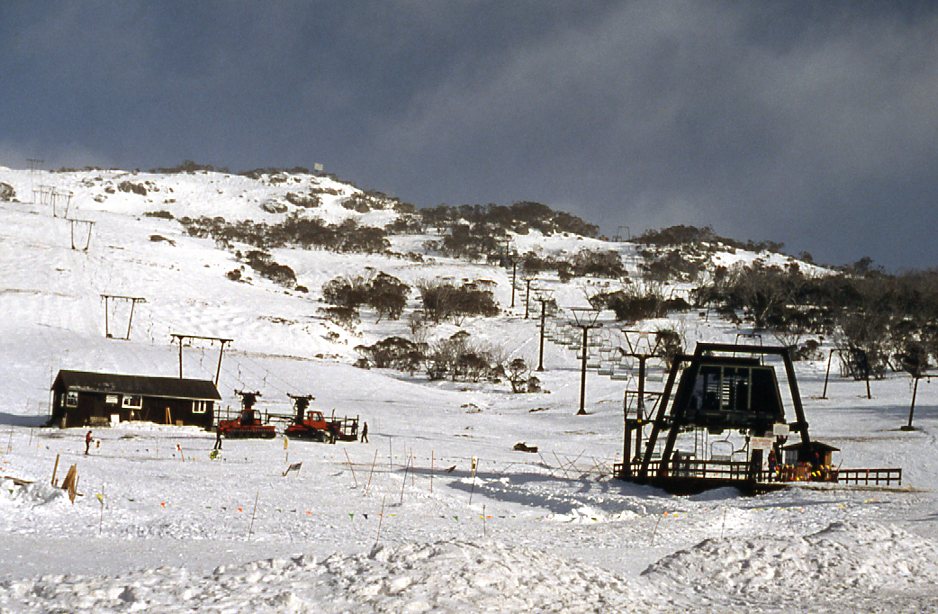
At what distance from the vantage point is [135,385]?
142 feet

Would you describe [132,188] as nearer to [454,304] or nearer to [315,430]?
[454,304]

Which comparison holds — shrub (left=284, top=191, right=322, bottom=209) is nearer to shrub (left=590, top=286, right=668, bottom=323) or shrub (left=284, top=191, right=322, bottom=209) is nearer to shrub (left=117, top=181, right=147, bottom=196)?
shrub (left=117, top=181, right=147, bottom=196)

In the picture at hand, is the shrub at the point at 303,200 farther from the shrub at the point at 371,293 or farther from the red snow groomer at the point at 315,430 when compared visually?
the red snow groomer at the point at 315,430

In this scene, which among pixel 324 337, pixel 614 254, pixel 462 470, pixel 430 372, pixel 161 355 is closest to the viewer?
pixel 462 470

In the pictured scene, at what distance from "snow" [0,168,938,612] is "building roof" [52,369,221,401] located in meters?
1.76

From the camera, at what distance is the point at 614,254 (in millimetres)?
150750

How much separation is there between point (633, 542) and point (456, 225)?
510ft

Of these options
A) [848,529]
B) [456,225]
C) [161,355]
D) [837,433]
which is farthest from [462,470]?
[456,225]

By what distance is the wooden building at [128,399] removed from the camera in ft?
134

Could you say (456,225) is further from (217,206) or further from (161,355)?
(161,355)

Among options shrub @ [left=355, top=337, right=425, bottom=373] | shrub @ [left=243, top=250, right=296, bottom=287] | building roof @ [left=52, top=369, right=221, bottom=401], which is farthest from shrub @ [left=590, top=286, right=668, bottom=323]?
building roof @ [left=52, top=369, right=221, bottom=401]

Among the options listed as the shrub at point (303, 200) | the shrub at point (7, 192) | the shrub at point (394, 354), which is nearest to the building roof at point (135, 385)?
the shrub at point (394, 354)

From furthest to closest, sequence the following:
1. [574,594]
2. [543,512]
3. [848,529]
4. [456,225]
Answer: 1. [456,225]
2. [543,512]
3. [848,529]
4. [574,594]

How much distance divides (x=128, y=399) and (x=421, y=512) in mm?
26253
